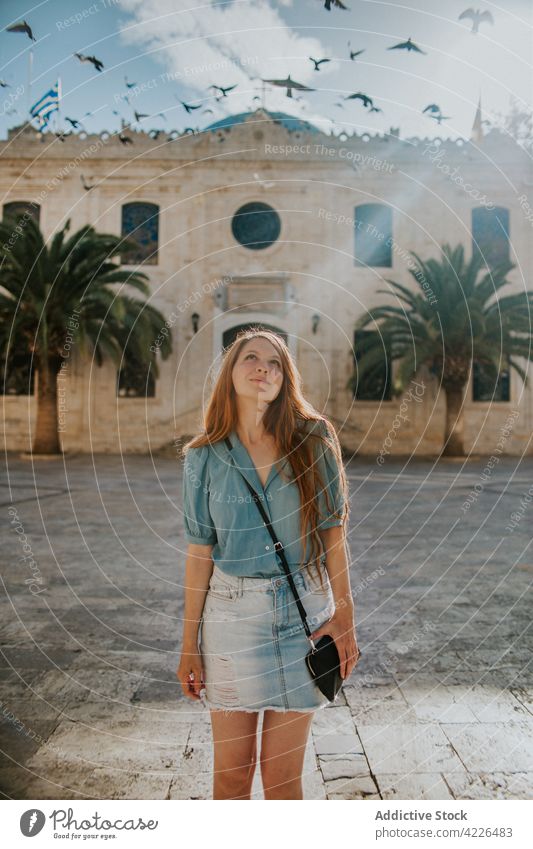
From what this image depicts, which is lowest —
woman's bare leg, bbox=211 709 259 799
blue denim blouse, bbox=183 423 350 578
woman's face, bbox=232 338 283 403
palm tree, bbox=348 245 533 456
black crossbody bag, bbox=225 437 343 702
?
woman's bare leg, bbox=211 709 259 799

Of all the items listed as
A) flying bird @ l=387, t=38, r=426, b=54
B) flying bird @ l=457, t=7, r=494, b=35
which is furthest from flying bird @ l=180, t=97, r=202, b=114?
flying bird @ l=457, t=7, r=494, b=35

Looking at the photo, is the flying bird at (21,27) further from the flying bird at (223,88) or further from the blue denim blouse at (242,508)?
the blue denim blouse at (242,508)

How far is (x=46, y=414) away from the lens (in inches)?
615

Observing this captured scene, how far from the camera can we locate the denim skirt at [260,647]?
183 cm

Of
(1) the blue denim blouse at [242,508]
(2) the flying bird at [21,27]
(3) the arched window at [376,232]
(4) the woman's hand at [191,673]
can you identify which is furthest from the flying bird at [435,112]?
(3) the arched window at [376,232]

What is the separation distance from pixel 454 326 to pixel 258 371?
15.4 metres

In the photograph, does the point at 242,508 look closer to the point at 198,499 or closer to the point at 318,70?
the point at 198,499

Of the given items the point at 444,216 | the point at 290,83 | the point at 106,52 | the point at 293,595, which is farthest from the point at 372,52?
the point at 444,216

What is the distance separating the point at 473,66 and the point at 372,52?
1.75ft

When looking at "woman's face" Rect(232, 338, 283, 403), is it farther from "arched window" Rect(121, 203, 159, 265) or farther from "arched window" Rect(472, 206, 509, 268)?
"arched window" Rect(472, 206, 509, 268)

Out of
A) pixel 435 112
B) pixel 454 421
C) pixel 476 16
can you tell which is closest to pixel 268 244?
pixel 454 421

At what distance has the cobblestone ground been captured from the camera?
2459 mm

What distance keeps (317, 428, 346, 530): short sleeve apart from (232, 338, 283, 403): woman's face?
26cm

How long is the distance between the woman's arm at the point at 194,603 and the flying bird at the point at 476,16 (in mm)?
2818
